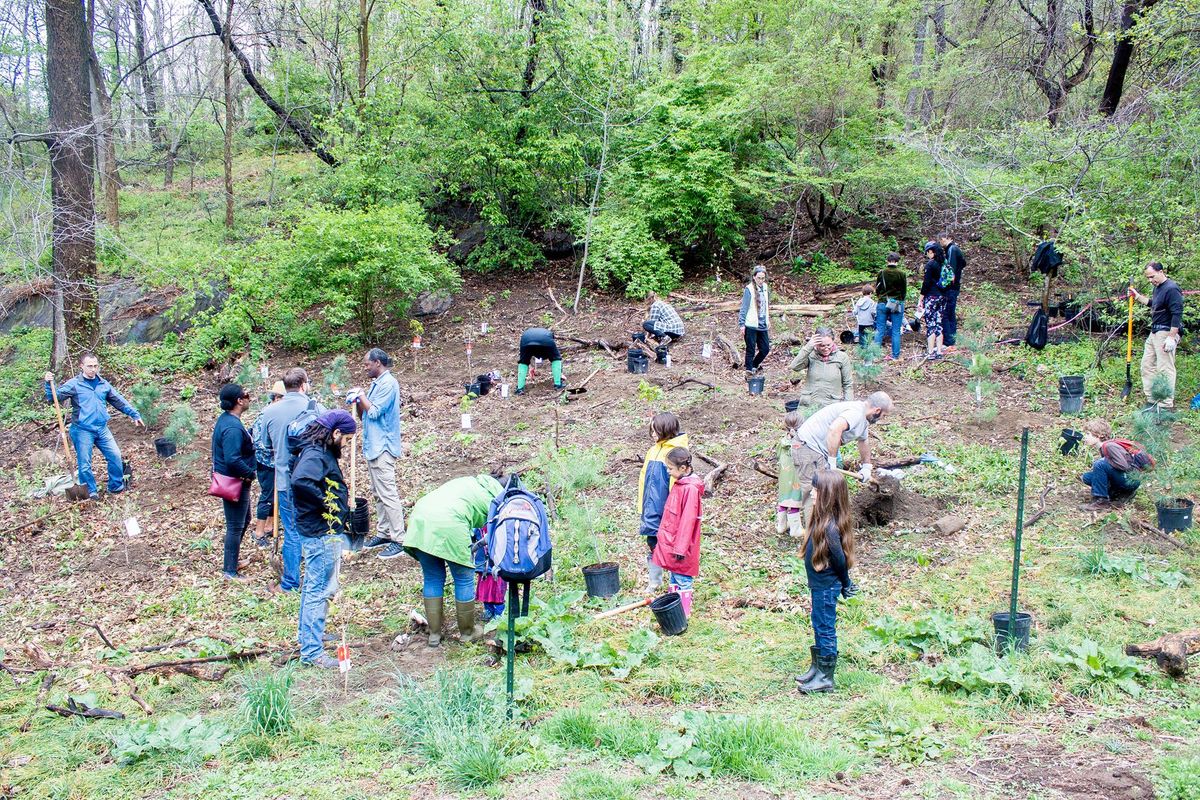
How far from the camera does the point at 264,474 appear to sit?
777 centimetres

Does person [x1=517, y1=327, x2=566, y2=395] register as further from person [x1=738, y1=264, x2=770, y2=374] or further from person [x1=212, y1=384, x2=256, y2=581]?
person [x1=212, y1=384, x2=256, y2=581]

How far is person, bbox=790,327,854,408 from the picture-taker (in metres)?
7.90

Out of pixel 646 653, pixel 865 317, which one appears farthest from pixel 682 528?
pixel 865 317

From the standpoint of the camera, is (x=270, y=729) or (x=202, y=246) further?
(x=202, y=246)

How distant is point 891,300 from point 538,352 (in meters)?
5.34

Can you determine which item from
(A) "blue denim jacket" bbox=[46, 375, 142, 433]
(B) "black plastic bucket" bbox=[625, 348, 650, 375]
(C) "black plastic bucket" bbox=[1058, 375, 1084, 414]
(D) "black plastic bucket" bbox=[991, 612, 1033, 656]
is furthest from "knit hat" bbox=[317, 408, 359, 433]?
(C) "black plastic bucket" bbox=[1058, 375, 1084, 414]

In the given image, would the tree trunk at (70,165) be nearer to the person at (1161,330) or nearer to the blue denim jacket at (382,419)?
the blue denim jacket at (382,419)

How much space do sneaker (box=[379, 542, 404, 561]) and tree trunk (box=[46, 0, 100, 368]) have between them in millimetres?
8797

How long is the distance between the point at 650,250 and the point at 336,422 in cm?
1262

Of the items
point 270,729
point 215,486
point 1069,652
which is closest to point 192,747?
point 270,729

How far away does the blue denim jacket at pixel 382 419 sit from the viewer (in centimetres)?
759

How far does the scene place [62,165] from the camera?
13.7 meters

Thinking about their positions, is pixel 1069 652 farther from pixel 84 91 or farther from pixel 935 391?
pixel 84 91

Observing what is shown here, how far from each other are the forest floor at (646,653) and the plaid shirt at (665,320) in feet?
10.6
